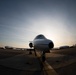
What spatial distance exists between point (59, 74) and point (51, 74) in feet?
1.92

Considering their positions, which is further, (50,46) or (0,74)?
(50,46)

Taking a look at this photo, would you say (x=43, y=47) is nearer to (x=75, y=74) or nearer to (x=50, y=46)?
(x=50, y=46)

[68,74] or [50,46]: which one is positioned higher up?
[50,46]

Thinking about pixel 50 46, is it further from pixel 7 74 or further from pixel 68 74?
pixel 7 74

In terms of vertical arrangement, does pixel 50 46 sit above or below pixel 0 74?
above

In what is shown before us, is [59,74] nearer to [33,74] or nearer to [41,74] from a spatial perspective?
[41,74]

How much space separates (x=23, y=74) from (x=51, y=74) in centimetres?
205

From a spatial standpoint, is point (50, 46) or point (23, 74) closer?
point (23, 74)

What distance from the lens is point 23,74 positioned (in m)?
9.33

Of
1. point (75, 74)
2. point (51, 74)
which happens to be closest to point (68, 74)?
point (75, 74)

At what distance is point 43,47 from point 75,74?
4.79 metres

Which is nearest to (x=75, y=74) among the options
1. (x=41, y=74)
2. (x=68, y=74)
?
(x=68, y=74)

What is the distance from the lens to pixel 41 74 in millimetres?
9430

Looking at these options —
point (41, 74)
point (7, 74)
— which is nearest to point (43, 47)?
point (41, 74)
